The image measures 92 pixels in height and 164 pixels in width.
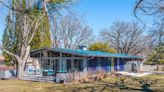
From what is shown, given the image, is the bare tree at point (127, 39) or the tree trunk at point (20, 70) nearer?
the tree trunk at point (20, 70)

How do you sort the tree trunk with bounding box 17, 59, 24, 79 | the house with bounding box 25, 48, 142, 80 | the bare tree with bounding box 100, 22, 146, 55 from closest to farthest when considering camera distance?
the house with bounding box 25, 48, 142, 80
the tree trunk with bounding box 17, 59, 24, 79
the bare tree with bounding box 100, 22, 146, 55

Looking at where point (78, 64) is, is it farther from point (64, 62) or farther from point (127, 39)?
point (127, 39)

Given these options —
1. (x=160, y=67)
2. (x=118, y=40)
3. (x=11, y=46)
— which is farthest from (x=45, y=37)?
(x=118, y=40)

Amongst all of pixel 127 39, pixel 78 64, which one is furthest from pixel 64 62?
pixel 127 39

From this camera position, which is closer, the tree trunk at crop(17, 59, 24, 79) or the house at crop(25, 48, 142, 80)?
the house at crop(25, 48, 142, 80)

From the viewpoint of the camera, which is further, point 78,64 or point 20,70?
point 20,70

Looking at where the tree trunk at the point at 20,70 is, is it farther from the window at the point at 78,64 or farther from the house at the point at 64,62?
the window at the point at 78,64

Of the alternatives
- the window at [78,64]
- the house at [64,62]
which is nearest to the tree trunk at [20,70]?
the house at [64,62]

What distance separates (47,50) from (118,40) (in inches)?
1461

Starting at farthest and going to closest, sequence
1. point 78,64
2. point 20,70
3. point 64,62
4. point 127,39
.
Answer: point 127,39 → point 64,62 → point 20,70 → point 78,64

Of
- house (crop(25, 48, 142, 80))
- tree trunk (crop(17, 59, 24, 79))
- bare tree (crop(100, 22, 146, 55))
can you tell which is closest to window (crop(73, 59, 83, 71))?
house (crop(25, 48, 142, 80))

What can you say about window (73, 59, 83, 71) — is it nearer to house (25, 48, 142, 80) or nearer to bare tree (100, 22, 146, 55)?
house (25, 48, 142, 80)

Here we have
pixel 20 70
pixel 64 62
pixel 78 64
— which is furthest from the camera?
pixel 64 62

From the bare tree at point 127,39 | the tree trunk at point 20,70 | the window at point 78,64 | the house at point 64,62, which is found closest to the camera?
the house at point 64,62
